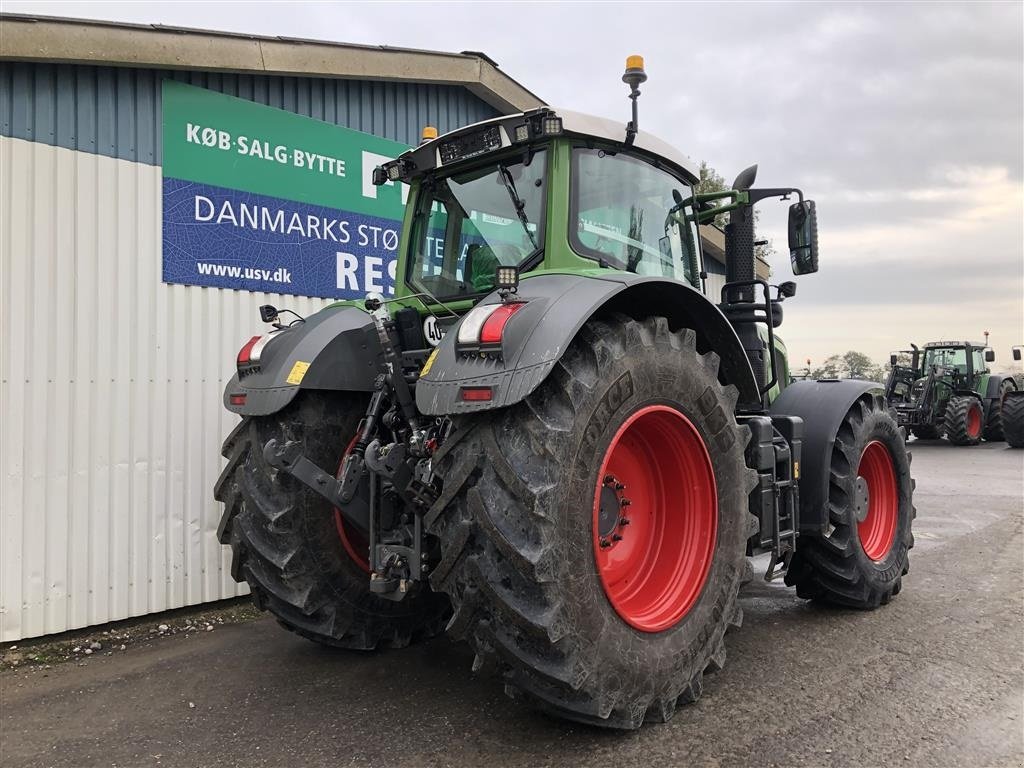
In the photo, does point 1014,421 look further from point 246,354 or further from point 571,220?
point 246,354

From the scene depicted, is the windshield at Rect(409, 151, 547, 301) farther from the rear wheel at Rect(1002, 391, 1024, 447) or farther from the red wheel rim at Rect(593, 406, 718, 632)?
the rear wheel at Rect(1002, 391, 1024, 447)

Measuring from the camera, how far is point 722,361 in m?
3.77

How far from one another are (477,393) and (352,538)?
1.63 m

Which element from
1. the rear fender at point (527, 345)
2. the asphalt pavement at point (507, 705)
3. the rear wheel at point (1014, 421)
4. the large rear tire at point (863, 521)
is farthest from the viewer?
the rear wheel at point (1014, 421)

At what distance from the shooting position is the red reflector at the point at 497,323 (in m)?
2.66

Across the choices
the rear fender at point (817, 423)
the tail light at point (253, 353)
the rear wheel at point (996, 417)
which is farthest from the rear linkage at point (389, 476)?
the rear wheel at point (996, 417)

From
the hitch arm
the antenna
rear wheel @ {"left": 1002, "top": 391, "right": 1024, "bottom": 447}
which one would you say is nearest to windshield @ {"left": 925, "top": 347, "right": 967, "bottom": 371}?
rear wheel @ {"left": 1002, "top": 391, "right": 1024, "bottom": 447}

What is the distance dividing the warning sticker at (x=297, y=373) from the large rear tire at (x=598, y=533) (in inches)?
43.5

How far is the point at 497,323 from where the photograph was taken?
8.85ft

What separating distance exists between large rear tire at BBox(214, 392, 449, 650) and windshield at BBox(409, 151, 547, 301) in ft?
2.72

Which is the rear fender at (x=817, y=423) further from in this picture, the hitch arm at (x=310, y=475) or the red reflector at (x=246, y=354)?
the red reflector at (x=246, y=354)

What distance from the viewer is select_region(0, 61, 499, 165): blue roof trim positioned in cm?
432

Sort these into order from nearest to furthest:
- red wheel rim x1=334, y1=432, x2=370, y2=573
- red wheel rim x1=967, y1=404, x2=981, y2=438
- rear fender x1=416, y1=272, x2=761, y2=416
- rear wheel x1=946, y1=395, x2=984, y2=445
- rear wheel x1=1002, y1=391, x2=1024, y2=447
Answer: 1. rear fender x1=416, y1=272, x2=761, y2=416
2. red wheel rim x1=334, y1=432, x2=370, y2=573
3. rear wheel x1=1002, y1=391, x2=1024, y2=447
4. rear wheel x1=946, y1=395, x2=984, y2=445
5. red wheel rim x1=967, y1=404, x2=981, y2=438

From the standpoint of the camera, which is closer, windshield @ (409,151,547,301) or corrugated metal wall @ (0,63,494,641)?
windshield @ (409,151,547,301)
